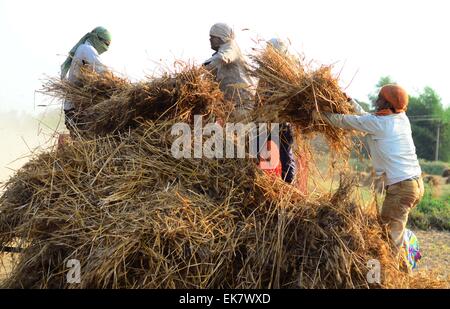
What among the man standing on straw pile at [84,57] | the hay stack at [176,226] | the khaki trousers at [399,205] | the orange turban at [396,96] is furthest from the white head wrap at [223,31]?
the khaki trousers at [399,205]

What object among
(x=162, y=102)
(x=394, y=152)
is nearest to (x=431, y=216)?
(x=394, y=152)

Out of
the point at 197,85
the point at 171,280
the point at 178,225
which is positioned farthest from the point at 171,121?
the point at 171,280

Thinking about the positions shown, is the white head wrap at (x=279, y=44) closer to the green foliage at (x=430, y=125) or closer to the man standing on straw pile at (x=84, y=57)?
the man standing on straw pile at (x=84, y=57)

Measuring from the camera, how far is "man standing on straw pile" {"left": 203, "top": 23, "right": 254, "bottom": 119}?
4712 mm

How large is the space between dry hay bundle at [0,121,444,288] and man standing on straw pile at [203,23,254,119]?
89cm

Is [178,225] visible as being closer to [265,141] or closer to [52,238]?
[52,238]

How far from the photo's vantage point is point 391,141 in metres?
4.04

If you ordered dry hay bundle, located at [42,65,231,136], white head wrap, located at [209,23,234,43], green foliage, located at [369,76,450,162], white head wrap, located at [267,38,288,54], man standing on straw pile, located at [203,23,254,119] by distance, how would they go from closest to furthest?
dry hay bundle, located at [42,65,231,136]
white head wrap, located at [267,38,288,54]
man standing on straw pile, located at [203,23,254,119]
white head wrap, located at [209,23,234,43]
green foliage, located at [369,76,450,162]

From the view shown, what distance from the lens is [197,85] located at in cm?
440

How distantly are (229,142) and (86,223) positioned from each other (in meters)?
1.25

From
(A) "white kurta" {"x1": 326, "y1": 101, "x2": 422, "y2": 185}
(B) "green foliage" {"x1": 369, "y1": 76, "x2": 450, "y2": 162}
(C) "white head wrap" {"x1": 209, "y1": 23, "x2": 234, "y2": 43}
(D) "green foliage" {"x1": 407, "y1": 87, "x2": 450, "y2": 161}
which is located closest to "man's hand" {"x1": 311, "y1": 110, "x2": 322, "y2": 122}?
(A) "white kurta" {"x1": 326, "y1": 101, "x2": 422, "y2": 185}

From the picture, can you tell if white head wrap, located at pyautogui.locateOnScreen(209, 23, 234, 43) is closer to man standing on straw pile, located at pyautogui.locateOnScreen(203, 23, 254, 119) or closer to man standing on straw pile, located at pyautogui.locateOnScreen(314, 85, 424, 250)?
man standing on straw pile, located at pyautogui.locateOnScreen(203, 23, 254, 119)

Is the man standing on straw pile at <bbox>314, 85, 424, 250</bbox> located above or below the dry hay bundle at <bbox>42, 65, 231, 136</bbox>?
below

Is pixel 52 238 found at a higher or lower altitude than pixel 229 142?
lower
